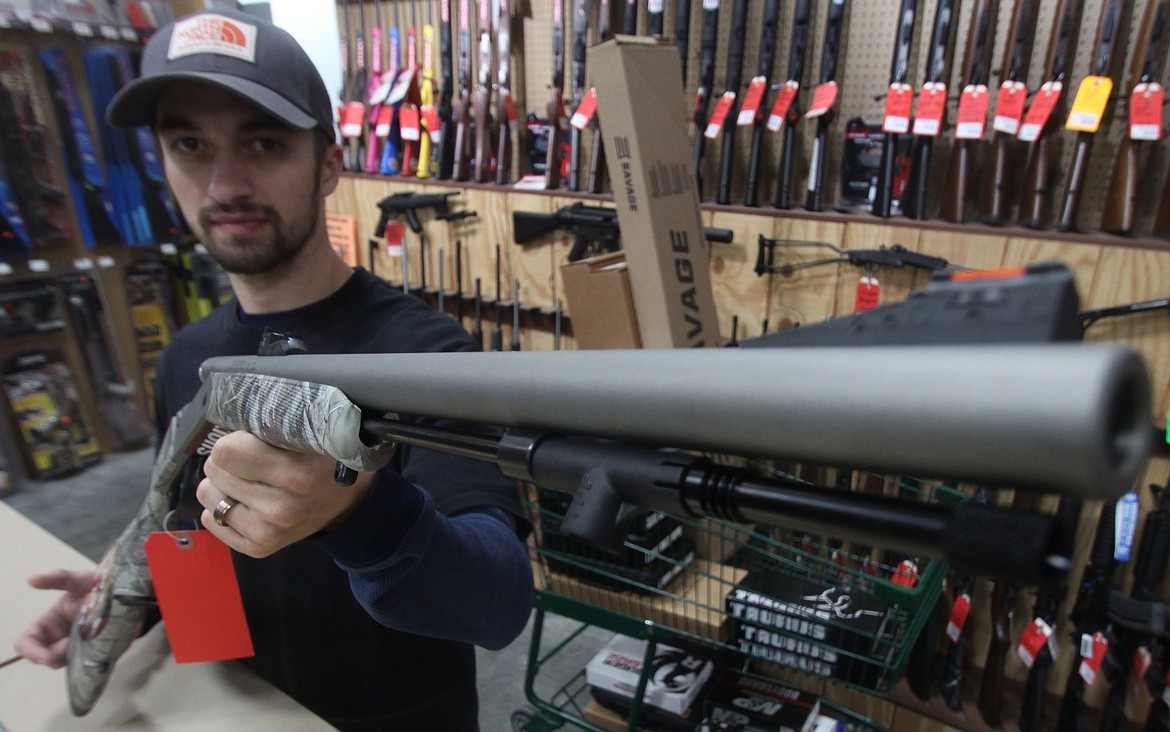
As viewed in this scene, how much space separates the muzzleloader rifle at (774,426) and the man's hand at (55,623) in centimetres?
83

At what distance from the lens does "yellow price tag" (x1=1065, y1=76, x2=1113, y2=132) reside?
162 centimetres

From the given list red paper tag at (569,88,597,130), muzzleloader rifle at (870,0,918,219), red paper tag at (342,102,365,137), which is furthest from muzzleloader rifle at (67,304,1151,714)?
red paper tag at (342,102,365,137)

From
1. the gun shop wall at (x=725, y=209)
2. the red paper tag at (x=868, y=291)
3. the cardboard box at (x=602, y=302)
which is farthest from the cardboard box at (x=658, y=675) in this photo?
the red paper tag at (x=868, y=291)

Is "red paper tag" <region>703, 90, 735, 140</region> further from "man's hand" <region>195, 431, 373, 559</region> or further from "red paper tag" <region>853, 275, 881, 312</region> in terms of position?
"man's hand" <region>195, 431, 373, 559</region>

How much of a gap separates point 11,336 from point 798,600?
3834mm

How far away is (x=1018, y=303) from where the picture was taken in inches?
12.2

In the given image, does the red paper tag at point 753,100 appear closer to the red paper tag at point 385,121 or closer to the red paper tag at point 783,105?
the red paper tag at point 783,105

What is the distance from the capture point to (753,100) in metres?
2.07

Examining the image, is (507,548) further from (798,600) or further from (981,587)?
(981,587)

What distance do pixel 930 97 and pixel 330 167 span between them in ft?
5.05

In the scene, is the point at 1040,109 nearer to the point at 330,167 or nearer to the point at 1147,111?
the point at 1147,111

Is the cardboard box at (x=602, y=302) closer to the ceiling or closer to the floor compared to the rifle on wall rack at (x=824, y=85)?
closer to the floor

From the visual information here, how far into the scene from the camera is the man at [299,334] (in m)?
1.01

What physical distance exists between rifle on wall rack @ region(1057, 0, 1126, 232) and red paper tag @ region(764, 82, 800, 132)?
27.5 inches
